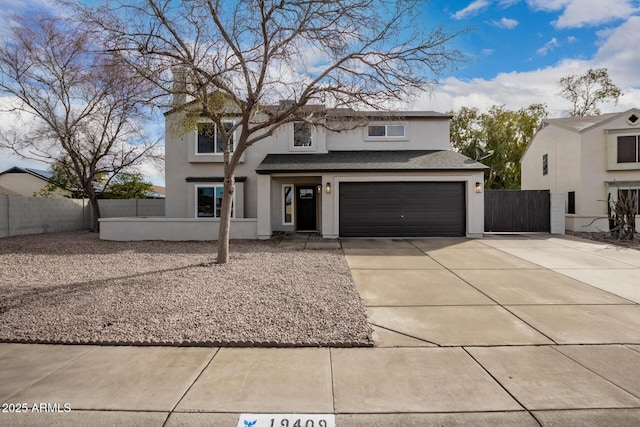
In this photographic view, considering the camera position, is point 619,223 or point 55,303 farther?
point 619,223

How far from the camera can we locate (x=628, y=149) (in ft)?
55.1

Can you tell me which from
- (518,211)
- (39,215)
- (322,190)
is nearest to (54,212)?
(39,215)

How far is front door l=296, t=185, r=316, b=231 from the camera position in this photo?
49.8 ft

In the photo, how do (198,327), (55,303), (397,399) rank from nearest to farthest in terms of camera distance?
(397,399), (198,327), (55,303)

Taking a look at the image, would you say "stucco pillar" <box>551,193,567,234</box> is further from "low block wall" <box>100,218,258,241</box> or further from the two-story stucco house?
"low block wall" <box>100,218,258,241</box>

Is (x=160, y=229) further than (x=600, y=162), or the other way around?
(x=600, y=162)

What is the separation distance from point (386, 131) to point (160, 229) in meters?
10.8

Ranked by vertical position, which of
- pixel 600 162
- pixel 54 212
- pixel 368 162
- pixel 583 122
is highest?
pixel 583 122

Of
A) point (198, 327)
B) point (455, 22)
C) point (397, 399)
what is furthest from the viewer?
point (455, 22)

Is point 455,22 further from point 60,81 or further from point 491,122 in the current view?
point 491,122

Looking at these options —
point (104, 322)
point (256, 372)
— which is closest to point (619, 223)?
point (256, 372)

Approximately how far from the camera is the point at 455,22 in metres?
7.07

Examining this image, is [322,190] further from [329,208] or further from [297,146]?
[297,146]

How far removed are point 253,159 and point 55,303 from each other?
10.5 m
